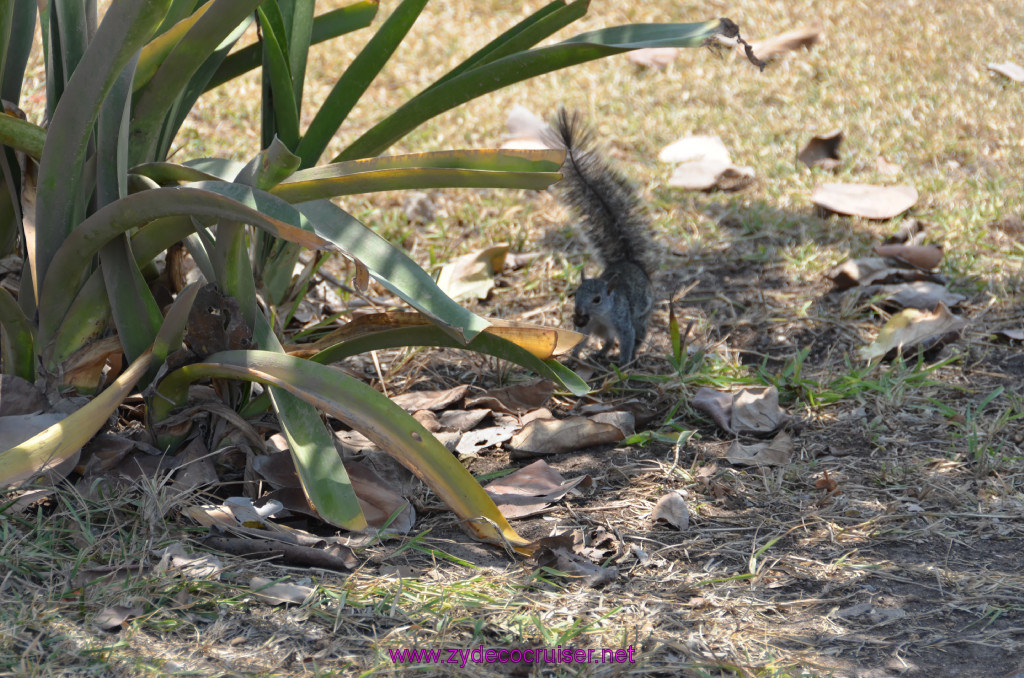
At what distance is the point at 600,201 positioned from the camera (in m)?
3.66

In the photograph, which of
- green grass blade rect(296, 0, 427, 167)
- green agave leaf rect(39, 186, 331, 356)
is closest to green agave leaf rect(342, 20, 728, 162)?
green grass blade rect(296, 0, 427, 167)

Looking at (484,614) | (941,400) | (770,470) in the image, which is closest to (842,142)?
(941,400)

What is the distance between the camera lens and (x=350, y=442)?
2.49m

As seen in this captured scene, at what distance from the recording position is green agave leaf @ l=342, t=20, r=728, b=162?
228 centimetres

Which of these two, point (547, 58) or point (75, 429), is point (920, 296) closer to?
point (547, 58)

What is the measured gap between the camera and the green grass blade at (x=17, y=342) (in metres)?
2.20

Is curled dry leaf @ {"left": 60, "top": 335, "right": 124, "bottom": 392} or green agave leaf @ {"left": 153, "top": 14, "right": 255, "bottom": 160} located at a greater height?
green agave leaf @ {"left": 153, "top": 14, "right": 255, "bottom": 160}

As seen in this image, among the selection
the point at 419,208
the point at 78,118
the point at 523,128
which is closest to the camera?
the point at 78,118

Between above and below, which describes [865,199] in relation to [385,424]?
below

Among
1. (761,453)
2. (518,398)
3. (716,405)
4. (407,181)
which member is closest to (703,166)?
(716,405)

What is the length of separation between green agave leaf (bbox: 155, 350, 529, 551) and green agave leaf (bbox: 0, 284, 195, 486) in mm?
151

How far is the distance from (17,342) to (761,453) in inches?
80.5

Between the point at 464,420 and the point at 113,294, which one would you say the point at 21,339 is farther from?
the point at 464,420

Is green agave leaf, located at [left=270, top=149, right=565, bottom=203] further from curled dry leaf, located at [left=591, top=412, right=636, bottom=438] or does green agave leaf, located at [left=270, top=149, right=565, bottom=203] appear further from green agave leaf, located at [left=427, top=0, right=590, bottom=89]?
curled dry leaf, located at [left=591, top=412, right=636, bottom=438]
